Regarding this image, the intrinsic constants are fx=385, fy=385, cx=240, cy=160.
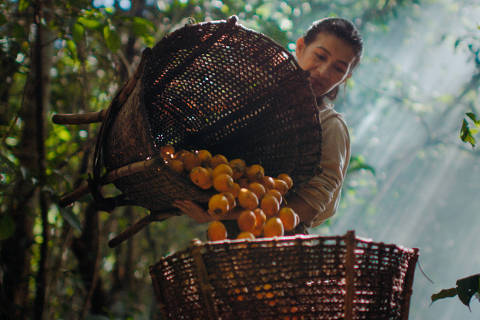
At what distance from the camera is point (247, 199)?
99cm

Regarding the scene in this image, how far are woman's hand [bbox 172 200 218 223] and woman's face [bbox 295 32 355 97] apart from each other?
634 millimetres

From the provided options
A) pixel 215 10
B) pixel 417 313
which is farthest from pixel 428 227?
pixel 215 10

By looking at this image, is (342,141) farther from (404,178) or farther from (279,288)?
(404,178)

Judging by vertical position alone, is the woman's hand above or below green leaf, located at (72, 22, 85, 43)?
below

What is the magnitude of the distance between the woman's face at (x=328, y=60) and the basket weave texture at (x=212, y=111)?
0.20m

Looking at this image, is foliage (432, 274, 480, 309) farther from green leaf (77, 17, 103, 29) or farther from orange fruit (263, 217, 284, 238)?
green leaf (77, 17, 103, 29)

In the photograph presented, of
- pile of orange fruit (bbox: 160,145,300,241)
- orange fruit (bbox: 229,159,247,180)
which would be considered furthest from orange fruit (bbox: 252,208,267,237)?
orange fruit (bbox: 229,159,247,180)

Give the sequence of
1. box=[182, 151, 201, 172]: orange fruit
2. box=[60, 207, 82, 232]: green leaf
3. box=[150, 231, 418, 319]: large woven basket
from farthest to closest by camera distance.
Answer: box=[60, 207, 82, 232]: green leaf → box=[182, 151, 201, 172]: orange fruit → box=[150, 231, 418, 319]: large woven basket

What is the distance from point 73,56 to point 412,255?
1.50 metres

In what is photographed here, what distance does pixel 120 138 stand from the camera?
100 cm

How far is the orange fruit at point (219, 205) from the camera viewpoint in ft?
3.09

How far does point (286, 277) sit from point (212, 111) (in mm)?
781

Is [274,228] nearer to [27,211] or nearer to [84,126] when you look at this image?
[27,211]

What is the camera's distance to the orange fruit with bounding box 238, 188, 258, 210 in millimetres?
989
